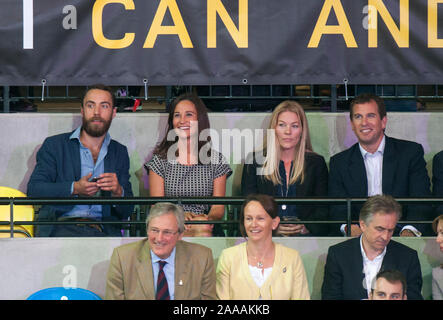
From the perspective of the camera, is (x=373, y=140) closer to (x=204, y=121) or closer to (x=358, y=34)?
(x=358, y=34)

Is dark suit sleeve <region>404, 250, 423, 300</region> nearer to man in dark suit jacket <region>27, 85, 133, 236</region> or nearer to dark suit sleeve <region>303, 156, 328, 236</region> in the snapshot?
dark suit sleeve <region>303, 156, 328, 236</region>

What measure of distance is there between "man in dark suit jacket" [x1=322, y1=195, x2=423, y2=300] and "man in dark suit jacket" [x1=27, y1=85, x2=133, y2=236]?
1.70 m

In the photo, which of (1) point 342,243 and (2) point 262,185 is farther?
(2) point 262,185

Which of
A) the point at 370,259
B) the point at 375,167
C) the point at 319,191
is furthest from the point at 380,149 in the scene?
Answer: the point at 370,259

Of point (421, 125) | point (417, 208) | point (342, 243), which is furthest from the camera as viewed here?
point (421, 125)

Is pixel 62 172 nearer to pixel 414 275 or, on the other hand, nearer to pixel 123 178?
pixel 123 178

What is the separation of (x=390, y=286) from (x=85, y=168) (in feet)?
8.29

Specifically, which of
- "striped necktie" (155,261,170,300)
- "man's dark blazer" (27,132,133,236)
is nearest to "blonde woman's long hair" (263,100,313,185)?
"man's dark blazer" (27,132,133,236)

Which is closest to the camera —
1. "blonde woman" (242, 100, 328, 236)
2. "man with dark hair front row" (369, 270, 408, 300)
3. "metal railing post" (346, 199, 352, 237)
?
"man with dark hair front row" (369, 270, 408, 300)

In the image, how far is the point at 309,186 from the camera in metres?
6.49

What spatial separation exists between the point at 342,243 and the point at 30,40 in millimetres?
2827

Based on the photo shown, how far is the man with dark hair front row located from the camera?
5.39 meters

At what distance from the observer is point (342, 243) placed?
586 centimetres
